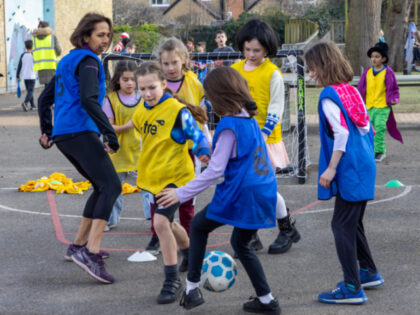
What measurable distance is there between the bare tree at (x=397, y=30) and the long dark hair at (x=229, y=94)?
28.3 metres

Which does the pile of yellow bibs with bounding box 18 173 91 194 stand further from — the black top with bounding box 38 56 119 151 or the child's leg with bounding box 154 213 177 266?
the child's leg with bounding box 154 213 177 266

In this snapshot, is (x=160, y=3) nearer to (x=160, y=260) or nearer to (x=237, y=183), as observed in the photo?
(x=160, y=260)

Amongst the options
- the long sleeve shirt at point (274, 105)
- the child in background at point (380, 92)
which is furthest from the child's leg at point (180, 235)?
the child in background at point (380, 92)

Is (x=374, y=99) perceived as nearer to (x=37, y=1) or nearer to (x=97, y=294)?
(x=97, y=294)

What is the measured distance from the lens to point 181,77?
240 inches

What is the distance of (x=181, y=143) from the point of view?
197 inches

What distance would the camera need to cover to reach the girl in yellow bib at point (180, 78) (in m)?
5.79

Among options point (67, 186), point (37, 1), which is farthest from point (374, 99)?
point (37, 1)

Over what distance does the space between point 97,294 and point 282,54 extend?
16.3 feet

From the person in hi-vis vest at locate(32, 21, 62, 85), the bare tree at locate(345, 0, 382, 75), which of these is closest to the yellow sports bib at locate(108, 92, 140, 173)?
the person in hi-vis vest at locate(32, 21, 62, 85)

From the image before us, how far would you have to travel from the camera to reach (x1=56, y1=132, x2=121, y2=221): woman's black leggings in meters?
5.23

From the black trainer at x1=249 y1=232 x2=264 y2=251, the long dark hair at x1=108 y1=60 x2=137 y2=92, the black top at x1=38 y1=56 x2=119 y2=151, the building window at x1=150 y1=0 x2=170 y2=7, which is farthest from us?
the building window at x1=150 y1=0 x2=170 y2=7

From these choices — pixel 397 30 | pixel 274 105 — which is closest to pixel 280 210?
pixel 274 105

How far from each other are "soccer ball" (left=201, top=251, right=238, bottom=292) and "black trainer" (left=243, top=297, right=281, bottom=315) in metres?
0.18
